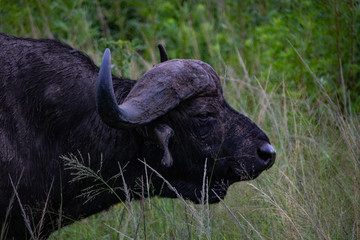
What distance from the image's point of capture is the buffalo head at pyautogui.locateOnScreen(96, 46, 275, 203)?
3.86 meters

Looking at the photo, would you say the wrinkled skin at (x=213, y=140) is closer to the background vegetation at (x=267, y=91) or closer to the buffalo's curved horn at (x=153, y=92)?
the buffalo's curved horn at (x=153, y=92)

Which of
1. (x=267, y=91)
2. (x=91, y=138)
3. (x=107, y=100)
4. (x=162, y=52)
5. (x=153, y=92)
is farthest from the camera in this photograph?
(x=267, y=91)

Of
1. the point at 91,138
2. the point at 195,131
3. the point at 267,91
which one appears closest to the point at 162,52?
the point at 195,131

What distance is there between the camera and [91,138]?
13.5 ft

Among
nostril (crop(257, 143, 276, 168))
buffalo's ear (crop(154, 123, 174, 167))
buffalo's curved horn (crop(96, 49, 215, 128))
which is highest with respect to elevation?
buffalo's curved horn (crop(96, 49, 215, 128))

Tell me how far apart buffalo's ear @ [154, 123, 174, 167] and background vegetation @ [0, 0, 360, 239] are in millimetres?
329

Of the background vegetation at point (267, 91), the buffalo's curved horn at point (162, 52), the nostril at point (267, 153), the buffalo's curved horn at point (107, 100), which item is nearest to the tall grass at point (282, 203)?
the background vegetation at point (267, 91)

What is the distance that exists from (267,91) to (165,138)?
11.2 feet

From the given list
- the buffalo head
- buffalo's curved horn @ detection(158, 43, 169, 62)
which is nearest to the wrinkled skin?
the buffalo head

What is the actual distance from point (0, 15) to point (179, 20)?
2.88m

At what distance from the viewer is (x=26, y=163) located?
13.0 feet

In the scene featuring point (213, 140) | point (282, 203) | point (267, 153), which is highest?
point (213, 140)

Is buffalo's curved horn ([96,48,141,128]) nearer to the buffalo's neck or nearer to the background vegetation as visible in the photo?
the buffalo's neck

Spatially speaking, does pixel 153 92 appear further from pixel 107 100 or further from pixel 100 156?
pixel 100 156
